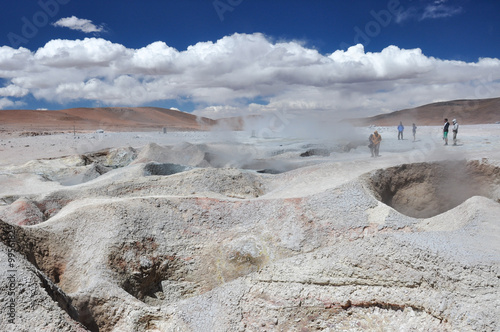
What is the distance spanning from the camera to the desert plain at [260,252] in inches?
125

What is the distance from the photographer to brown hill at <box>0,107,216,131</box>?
48469 millimetres

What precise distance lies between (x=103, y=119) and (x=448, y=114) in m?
59.4

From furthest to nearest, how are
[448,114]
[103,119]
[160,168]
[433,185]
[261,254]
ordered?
1. [448,114]
2. [103,119]
3. [160,168]
4. [433,185]
5. [261,254]

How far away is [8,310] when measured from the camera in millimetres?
3113

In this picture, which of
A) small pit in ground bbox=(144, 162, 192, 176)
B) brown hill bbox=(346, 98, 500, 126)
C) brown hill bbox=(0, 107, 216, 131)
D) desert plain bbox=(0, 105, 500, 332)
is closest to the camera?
desert plain bbox=(0, 105, 500, 332)

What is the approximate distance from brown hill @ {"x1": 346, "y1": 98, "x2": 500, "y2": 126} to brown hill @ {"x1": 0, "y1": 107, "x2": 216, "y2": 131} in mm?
29826

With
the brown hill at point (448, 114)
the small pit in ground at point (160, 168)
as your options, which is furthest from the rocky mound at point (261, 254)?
the brown hill at point (448, 114)

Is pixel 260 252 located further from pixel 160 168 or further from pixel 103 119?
pixel 103 119

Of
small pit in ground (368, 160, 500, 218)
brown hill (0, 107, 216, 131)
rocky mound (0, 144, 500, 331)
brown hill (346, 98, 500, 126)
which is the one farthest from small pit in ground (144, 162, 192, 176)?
brown hill (346, 98, 500, 126)

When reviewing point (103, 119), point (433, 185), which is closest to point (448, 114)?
point (103, 119)

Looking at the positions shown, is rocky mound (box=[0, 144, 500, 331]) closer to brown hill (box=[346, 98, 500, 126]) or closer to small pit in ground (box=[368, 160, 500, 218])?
small pit in ground (box=[368, 160, 500, 218])

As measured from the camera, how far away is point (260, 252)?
215 inches

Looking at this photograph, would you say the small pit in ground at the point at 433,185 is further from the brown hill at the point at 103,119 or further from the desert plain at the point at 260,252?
the brown hill at the point at 103,119

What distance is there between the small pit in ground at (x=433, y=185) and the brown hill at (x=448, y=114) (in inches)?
2011
